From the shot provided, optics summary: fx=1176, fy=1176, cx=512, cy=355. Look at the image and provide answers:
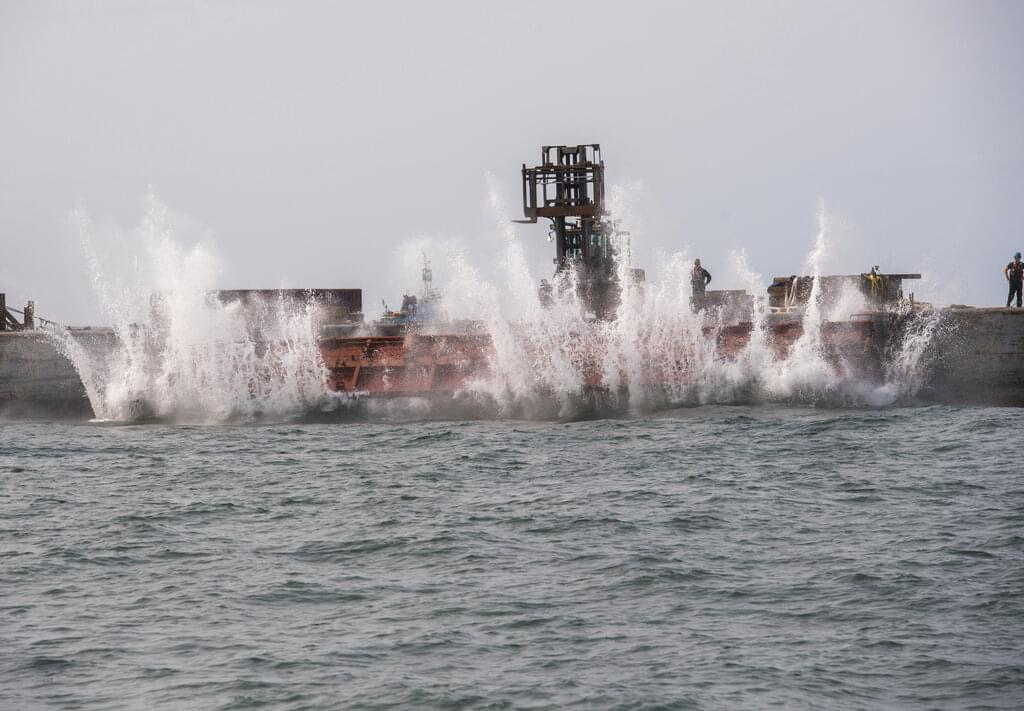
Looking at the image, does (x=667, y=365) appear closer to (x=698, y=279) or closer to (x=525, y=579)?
(x=698, y=279)

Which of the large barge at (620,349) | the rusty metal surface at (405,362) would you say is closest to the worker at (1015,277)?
the large barge at (620,349)

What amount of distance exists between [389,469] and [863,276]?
2023 centimetres

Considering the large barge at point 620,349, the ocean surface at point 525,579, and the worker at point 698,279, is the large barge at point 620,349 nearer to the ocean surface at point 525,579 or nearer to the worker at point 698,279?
the worker at point 698,279

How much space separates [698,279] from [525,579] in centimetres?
2212

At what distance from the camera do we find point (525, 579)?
13.5 meters

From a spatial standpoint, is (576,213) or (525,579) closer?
(525,579)

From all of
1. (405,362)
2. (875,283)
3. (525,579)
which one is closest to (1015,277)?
(875,283)

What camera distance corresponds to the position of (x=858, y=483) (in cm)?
1908

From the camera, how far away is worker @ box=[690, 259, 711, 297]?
34.3 meters

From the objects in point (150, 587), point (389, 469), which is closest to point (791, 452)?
point (389, 469)

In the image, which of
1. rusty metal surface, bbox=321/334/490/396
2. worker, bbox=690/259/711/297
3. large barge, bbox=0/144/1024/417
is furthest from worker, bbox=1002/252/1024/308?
rusty metal surface, bbox=321/334/490/396

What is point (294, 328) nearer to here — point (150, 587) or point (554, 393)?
point (554, 393)

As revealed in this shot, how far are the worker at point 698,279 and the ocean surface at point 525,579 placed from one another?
11.0 metres

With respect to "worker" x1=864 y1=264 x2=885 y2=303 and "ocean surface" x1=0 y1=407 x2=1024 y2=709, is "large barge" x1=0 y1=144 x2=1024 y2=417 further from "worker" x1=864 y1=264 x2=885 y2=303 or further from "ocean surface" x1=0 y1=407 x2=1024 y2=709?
"ocean surface" x1=0 y1=407 x2=1024 y2=709
